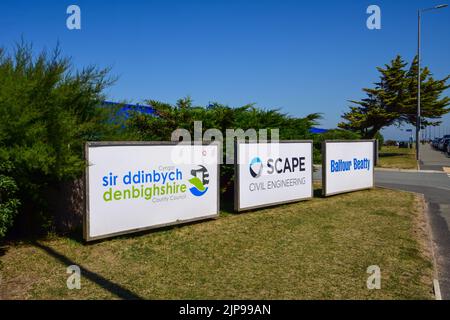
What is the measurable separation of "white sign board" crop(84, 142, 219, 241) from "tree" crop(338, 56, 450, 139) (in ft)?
86.8

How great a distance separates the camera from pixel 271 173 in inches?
357

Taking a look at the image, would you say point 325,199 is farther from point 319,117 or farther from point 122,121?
point 122,121

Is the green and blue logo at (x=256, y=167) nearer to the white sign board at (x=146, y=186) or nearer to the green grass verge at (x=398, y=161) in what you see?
the white sign board at (x=146, y=186)

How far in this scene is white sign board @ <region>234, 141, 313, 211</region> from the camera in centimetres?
847

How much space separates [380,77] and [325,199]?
26.0m

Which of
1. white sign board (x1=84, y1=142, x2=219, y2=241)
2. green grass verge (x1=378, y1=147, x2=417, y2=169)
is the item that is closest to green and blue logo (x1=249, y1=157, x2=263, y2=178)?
white sign board (x1=84, y1=142, x2=219, y2=241)

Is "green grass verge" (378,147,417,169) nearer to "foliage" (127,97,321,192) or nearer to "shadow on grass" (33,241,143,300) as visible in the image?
"foliage" (127,97,321,192)

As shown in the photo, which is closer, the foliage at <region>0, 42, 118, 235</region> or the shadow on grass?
the shadow on grass

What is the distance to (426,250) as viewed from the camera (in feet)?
19.7

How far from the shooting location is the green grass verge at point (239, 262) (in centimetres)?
429

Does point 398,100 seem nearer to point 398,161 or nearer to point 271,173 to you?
point 398,161

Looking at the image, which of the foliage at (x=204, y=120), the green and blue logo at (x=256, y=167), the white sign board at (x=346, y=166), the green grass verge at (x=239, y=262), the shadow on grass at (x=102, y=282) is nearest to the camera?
the shadow on grass at (x=102, y=282)

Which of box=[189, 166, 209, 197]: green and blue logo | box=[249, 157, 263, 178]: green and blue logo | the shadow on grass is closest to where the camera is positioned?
the shadow on grass

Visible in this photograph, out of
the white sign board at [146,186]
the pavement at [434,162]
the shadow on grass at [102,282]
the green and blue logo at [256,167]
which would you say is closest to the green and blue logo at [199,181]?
the white sign board at [146,186]
